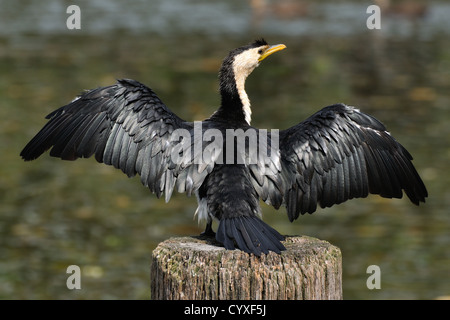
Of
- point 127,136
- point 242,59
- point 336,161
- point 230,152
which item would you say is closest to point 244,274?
point 230,152

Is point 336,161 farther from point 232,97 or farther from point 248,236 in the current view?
point 248,236

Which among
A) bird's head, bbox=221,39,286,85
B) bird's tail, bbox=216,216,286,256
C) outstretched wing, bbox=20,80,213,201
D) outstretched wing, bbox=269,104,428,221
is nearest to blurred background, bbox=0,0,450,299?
outstretched wing, bbox=269,104,428,221

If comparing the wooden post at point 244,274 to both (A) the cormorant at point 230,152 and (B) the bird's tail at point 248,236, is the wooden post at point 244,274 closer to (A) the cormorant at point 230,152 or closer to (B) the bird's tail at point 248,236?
(B) the bird's tail at point 248,236

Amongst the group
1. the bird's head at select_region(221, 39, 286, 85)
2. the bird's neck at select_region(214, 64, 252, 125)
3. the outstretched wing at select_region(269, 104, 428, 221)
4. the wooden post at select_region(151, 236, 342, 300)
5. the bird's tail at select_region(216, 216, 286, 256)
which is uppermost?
the bird's head at select_region(221, 39, 286, 85)

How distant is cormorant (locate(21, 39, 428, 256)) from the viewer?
525 cm

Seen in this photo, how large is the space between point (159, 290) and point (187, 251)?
0.94 feet

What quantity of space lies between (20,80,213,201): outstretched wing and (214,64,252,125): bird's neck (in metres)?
0.42

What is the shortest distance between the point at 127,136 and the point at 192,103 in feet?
26.8

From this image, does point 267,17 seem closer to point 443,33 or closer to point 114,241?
point 443,33

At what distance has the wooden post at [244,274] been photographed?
445 cm

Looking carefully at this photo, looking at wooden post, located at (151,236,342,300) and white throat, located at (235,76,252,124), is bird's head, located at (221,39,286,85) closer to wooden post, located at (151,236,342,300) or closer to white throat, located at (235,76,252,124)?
white throat, located at (235,76,252,124)

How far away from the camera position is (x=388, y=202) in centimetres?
977

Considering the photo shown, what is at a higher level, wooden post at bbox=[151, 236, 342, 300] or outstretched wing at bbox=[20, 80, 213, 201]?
outstretched wing at bbox=[20, 80, 213, 201]

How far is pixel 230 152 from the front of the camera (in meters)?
5.27
